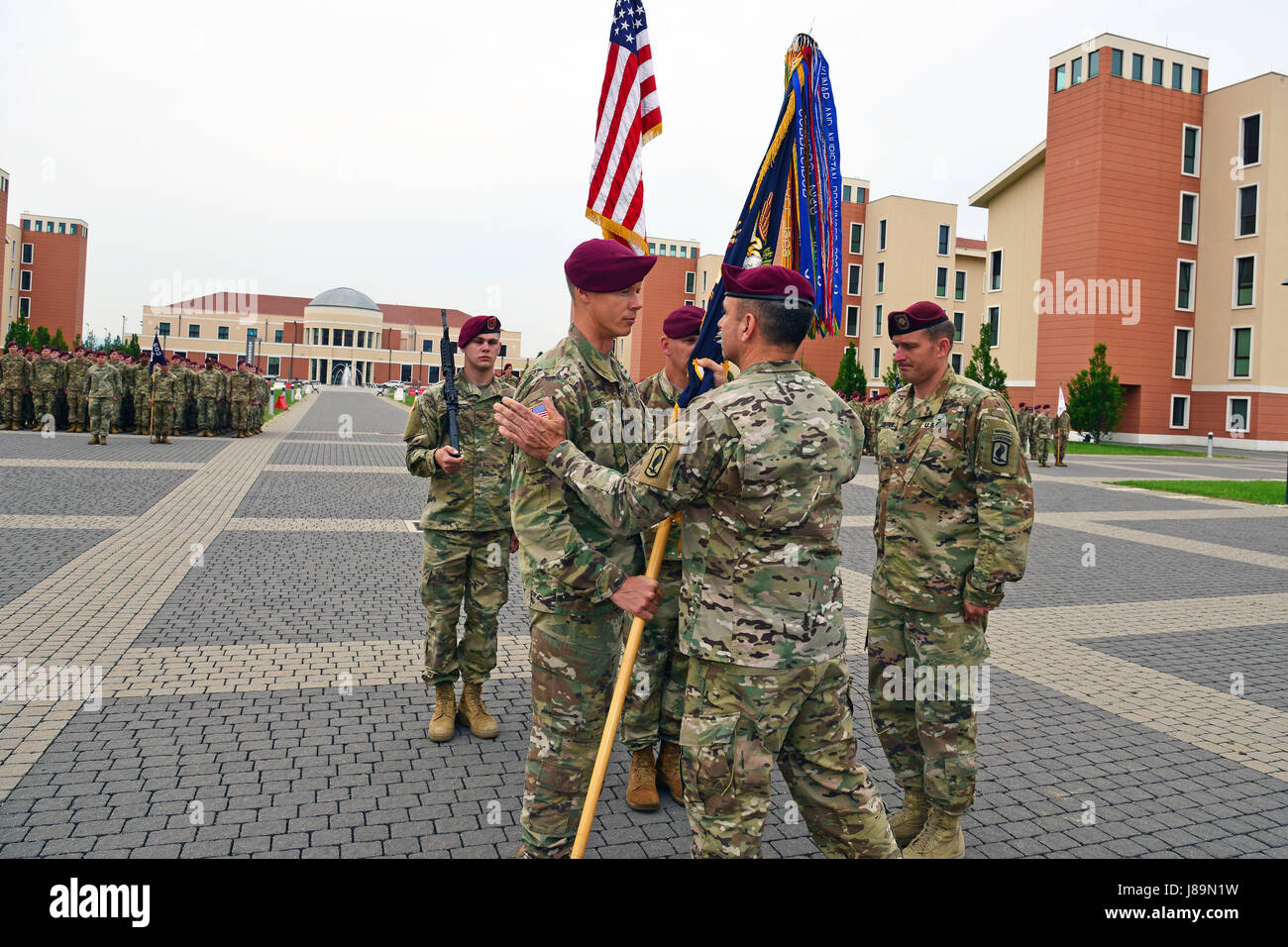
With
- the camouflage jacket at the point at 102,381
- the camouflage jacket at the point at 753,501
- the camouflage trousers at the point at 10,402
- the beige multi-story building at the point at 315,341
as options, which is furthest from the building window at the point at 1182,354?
the beige multi-story building at the point at 315,341

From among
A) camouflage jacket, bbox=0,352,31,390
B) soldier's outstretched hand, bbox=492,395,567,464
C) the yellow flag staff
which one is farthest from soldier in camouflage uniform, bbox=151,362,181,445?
the yellow flag staff

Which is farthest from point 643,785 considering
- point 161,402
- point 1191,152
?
point 1191,152

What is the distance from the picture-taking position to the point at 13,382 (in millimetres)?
22562

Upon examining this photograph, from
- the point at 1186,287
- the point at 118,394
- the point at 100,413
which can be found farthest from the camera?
the point at 1186,287

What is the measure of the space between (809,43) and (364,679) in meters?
4.27

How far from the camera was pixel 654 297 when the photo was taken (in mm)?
74625

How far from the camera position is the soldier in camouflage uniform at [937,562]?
139 inches

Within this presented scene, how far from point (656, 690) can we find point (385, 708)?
5.59ft

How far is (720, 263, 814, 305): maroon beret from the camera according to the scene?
2822mm

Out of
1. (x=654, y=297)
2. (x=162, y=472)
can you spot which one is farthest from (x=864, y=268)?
(x=162, y=472)

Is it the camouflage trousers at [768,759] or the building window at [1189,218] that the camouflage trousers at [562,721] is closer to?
the camouflage trousers at [768,759]

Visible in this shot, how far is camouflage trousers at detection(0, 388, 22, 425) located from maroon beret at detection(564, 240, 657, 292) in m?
25.0

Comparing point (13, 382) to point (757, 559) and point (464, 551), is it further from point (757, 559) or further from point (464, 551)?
point (757, 559)
